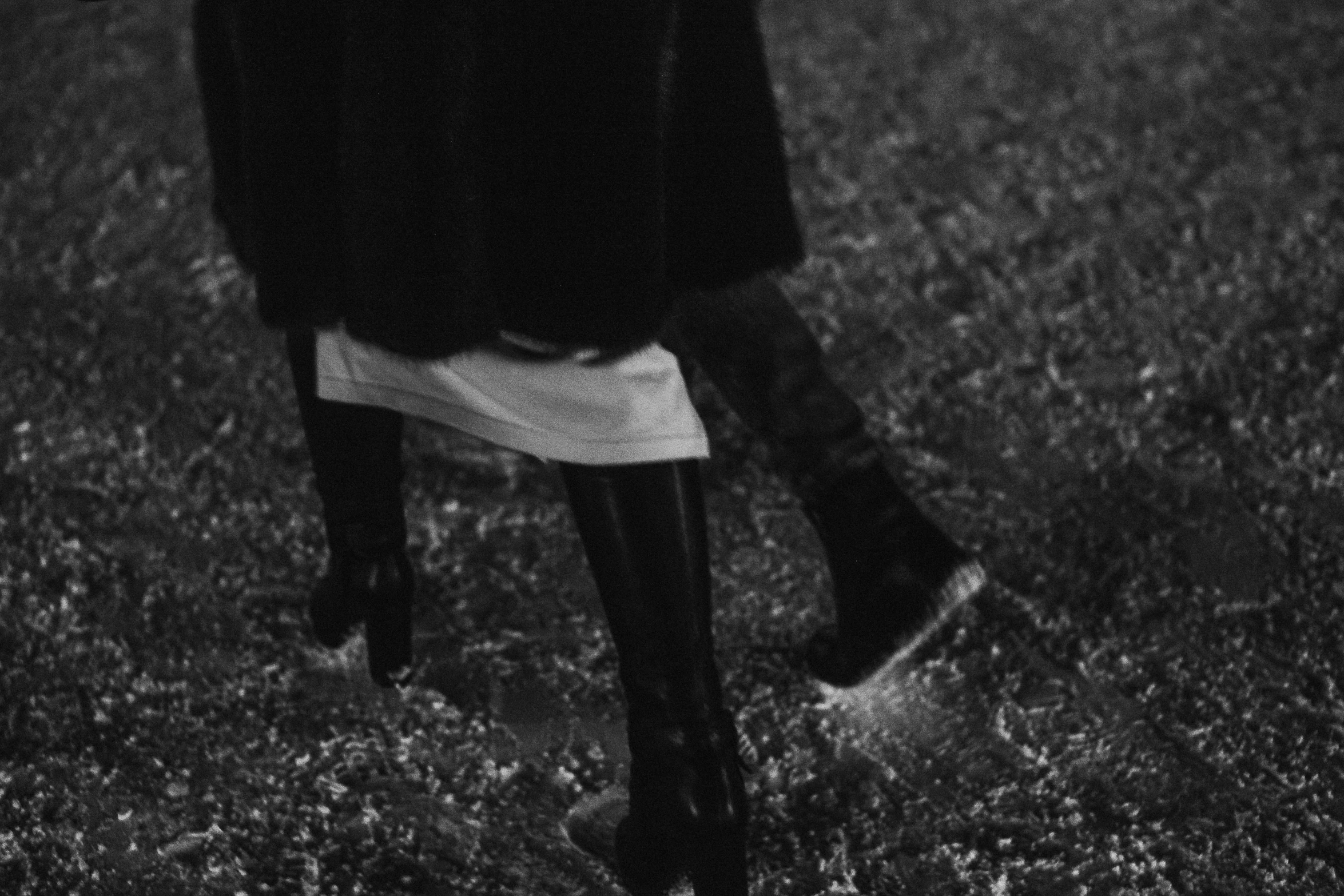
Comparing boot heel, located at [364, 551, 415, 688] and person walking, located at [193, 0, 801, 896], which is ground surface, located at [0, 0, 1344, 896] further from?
person walking, located at [193, 0, 801, 896]

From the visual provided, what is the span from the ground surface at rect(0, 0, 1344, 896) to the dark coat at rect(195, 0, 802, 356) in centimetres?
67

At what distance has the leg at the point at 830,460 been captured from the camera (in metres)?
1.90

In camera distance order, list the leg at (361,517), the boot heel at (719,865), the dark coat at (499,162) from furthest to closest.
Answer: the leg at (361,517) → the boot heel at (719,865) → the dark coat at (499,162)

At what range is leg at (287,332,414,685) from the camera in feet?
5.96

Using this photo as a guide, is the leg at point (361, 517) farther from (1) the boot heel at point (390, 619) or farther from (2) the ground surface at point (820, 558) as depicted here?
(2) the ground surface at point (820, 558)

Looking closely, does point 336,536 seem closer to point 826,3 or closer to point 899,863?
point 899,863

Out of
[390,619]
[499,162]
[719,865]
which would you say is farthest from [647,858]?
[499,162]

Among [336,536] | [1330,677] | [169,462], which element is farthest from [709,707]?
[169,462]

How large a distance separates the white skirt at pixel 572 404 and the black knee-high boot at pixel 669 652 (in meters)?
0.03

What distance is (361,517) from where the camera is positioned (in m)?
1.87

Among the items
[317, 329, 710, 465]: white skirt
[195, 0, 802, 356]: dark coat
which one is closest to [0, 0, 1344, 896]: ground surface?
[317, 329, 710, 465]: white skirt

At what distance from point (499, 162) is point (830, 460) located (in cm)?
64

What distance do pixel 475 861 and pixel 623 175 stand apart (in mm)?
849

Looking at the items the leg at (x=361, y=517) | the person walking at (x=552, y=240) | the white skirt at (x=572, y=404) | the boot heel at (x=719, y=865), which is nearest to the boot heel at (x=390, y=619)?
the leg at (x=361, y=517)
